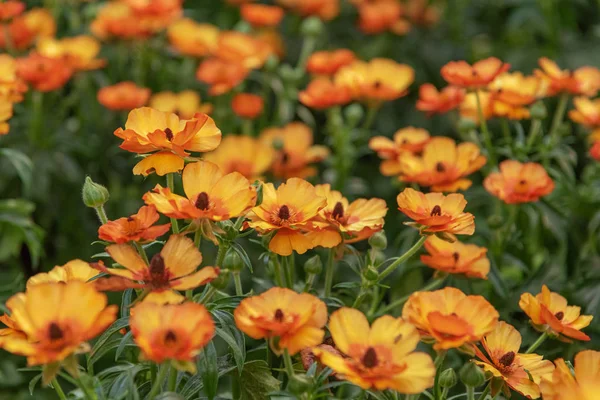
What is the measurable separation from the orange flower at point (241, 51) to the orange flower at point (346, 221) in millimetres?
1082

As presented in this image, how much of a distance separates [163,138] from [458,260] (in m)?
0.57

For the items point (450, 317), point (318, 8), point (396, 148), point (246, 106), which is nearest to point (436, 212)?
point (450, 317)

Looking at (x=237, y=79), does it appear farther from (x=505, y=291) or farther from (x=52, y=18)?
(x=505, y=291)

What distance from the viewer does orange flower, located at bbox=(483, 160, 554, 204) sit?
1.58m

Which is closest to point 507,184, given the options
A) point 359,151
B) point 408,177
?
point 408,177

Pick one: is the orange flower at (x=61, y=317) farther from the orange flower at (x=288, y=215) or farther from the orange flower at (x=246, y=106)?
the orange flower at (x=246, y=106)

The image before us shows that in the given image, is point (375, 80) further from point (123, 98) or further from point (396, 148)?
point (123, 98)

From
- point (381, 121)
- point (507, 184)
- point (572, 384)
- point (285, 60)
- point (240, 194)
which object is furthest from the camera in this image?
point (285, 60)

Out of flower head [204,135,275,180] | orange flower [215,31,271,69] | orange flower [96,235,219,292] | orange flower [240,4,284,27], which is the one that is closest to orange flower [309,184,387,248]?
orange flower [96,235,219,292]

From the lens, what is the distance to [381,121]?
2.75m

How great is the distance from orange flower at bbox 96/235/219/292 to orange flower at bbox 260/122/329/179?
1056mm

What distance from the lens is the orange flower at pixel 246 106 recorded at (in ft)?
7.83

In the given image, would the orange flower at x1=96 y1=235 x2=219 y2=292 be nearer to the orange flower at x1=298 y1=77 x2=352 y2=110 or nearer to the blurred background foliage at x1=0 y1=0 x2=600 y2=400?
the blurred background foliage at x1=0 y1=0 x2=600 y2=400

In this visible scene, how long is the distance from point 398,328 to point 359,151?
1.28m
